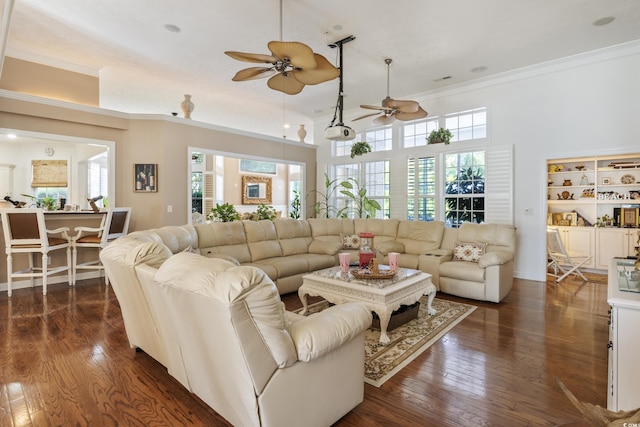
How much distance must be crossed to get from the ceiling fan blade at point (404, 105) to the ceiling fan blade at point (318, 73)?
133 centimetres

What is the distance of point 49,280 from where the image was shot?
16.5ft

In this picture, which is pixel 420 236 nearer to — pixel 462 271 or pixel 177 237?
pixel 462 271

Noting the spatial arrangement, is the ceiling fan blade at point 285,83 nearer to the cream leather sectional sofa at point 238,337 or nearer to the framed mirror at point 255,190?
the cream leather sectional sofa at point 238,337

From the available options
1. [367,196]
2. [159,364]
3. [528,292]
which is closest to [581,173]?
[528,292]

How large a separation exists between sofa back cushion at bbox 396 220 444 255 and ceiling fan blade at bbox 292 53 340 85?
3.13 meters

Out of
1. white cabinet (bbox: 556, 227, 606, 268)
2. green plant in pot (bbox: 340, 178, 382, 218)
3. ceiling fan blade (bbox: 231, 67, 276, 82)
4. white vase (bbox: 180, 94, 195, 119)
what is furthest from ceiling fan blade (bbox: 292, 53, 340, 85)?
white cabinet (bbox: 556, 227, 606, 268)

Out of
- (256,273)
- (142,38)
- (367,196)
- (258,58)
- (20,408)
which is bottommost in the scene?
(20,408)

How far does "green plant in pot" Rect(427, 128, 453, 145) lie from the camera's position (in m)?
6.00

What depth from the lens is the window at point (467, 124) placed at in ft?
19.4

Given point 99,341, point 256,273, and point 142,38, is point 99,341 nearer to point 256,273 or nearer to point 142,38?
point 256,273

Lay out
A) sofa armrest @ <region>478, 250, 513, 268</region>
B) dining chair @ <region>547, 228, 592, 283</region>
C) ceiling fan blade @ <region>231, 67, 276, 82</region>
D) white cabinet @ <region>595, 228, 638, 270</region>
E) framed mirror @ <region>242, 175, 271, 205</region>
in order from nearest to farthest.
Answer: ceiling fan blade @ <region>231, 67, 276, 82</region> → sofa armrest @ <region>478, 250, 513, 268</region> → dining chair @ <region>547, 228, 592, 283</region> → white cabinet @ <region>595, 228, 638, 270</region> → framed mirror @ <region>242, 175, 271, 205</region>

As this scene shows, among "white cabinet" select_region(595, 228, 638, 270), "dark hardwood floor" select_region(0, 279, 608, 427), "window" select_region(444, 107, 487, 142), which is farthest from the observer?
"window" select_region(444, 107, 487, 142)

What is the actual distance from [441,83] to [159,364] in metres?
6.17

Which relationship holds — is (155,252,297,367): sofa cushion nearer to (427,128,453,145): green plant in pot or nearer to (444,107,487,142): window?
(427,128,453,145): green plant in pot
